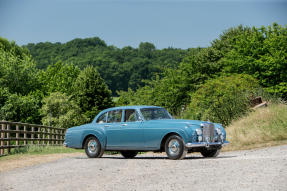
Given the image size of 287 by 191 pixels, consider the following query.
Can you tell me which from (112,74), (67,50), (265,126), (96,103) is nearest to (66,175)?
(265,126)

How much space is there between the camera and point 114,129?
13.8 metres

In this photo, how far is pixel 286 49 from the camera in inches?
A: 1745

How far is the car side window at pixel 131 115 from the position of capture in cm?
1352

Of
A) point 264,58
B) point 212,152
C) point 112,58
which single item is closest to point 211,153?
point 212,152

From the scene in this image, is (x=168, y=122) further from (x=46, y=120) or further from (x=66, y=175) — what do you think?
(x=46, y=120)

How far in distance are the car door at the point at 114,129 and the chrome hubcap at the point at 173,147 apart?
1.85 metres

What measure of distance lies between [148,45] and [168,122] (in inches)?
4486

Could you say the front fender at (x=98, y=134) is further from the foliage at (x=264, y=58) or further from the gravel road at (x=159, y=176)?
the foliage at (x=264, y=58)

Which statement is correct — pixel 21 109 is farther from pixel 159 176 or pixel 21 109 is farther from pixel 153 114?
pixel 159 176

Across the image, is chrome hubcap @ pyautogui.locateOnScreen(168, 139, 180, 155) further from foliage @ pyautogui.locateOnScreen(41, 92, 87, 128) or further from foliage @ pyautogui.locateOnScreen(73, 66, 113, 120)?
foliage @ pyautogui.locateOnScreen(73, 66, 113, 120)

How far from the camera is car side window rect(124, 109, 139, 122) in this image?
1352 cm

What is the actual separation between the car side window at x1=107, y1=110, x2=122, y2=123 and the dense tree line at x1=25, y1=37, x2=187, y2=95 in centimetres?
7285

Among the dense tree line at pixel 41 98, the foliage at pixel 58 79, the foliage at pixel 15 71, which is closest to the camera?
the dense tree line at pixel 41 98

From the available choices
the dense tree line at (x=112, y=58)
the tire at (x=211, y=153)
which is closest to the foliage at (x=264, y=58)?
the tire at (x=211, y=153)
